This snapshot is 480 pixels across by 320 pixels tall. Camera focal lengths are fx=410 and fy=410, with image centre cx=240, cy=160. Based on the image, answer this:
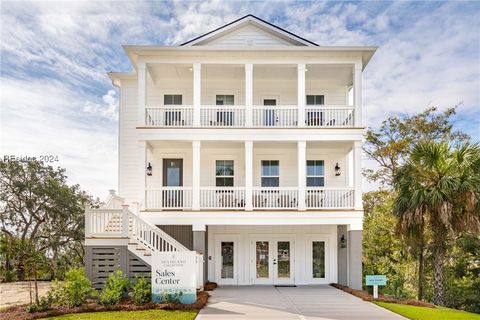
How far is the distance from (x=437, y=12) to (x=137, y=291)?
57.7 feet

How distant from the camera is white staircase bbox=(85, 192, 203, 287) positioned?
550 inches

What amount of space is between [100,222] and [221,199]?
4805 mm

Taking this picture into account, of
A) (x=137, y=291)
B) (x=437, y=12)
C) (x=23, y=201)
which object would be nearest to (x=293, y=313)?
(x=137, y=291)

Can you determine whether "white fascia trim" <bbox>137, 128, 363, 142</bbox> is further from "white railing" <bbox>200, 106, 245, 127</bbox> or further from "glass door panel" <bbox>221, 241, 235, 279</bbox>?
"glass door panel" <bbox>221, 241, 235, 279</bbox>

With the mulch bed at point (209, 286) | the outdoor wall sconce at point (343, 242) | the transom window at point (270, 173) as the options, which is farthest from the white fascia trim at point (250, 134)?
the mulch bed at point (209, 286)

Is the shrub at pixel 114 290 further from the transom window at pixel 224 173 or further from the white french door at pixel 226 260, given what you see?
the transom window at pixel 224 173

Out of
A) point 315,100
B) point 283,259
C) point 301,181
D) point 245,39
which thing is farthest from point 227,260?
point 245,39

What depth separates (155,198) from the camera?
1670 cm

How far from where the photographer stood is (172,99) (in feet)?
61.1

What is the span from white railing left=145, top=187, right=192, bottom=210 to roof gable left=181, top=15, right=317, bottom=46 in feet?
21.0

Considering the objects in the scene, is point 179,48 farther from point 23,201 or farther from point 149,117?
point 23,201

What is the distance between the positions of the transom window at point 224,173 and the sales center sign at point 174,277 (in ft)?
21.0

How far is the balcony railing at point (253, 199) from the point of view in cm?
1639

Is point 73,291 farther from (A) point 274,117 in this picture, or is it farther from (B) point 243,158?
(A) point 274,117
